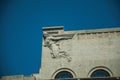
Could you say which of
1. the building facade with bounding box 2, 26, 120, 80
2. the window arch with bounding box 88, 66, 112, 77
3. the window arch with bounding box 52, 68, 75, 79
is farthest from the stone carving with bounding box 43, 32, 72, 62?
the window arch with bounding box 88, 66, 112, 77

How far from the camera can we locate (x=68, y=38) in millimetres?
34219

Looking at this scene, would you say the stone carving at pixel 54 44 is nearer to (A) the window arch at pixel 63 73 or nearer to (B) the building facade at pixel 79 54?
(B) the building facade at pixel 79 54

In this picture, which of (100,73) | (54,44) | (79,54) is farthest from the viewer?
(54,44)

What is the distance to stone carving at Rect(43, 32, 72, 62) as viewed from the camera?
3366 centimetres

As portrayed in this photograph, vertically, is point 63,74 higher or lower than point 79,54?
lower

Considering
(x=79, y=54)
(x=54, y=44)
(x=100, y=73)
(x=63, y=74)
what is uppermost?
(x=54, y=44)

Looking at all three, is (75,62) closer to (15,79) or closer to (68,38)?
(68,38)

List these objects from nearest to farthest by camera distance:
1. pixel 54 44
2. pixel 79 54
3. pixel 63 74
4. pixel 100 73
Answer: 1. pixel 100 73
2. pixel 63 74
3. pixel 79 54
4. pixel 54 44

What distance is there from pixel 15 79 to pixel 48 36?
17.5ft

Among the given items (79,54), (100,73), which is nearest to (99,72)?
(100,73)

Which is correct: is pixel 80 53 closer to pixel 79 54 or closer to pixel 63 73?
pixel 79 54

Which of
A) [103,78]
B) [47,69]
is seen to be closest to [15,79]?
[47,69]

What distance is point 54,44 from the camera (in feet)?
112

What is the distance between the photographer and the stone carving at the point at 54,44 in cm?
3366
